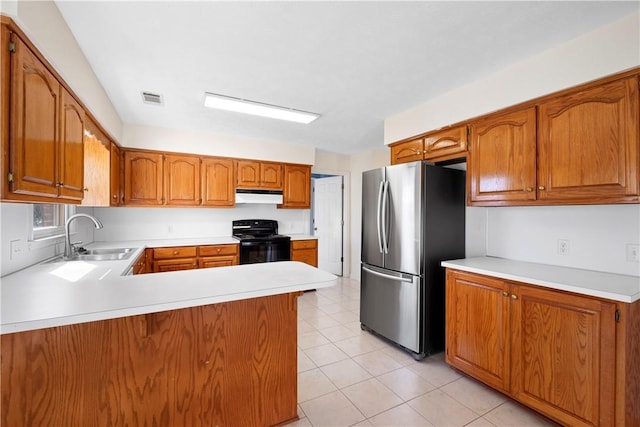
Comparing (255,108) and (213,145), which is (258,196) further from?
(255,108)

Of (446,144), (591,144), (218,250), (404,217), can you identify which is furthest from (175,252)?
(591,144)

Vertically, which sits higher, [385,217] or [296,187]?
[296,187]

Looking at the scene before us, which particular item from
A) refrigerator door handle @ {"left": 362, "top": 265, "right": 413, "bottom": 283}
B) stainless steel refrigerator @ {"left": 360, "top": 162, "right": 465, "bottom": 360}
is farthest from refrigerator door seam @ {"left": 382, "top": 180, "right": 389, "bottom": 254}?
refrigerator door handle @ {"left": 362, "top": 265, "right": 413, "bottom": 283}

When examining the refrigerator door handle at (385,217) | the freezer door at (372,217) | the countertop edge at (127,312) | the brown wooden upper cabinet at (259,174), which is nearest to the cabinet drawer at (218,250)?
the brown wooden upper cabinet at (259,174)

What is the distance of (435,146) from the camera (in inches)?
106

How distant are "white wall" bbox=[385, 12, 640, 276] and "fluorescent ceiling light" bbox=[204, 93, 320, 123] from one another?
127cm

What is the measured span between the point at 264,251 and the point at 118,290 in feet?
9.03

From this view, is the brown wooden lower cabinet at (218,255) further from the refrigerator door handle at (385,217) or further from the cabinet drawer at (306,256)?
the refrigerator door handle at (385,217)

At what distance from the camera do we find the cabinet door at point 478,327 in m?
1.94


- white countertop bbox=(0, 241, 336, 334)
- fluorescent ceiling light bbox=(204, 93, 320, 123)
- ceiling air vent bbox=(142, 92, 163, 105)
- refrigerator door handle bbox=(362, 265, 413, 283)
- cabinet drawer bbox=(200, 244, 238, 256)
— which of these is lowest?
refrigerator door handle bbox=(362, 265, 413, 283)

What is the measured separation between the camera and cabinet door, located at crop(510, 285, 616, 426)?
58.8 inches

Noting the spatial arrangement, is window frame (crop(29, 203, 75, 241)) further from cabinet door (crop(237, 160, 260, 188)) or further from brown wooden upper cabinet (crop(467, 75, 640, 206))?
brown wooden upper cabinet (crop(467, 75, 640, 206))

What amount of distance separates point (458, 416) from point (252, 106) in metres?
3.06

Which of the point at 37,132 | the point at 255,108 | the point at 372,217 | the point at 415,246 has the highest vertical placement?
the point at 255,108
